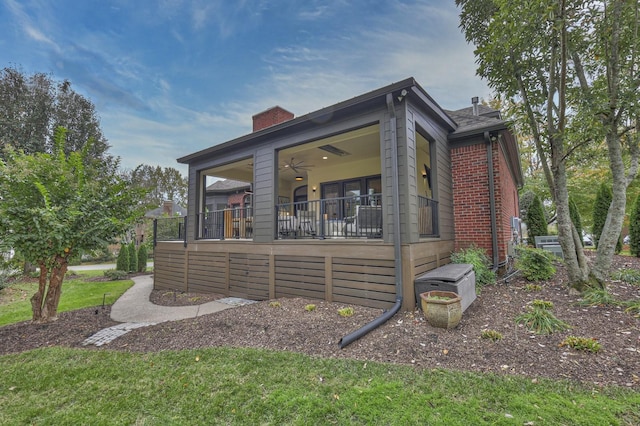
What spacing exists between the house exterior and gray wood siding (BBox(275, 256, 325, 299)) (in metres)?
0.02

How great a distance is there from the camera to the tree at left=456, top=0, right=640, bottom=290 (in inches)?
173

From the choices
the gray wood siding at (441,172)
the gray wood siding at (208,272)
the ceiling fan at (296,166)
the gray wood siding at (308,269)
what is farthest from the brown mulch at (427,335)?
the ceiling fan at (296,166)

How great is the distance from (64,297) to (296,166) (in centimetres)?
776

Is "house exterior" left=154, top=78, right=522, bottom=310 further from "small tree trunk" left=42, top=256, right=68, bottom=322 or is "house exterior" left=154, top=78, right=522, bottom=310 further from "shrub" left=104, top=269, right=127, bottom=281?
"shrub" left=104, top=269, right=127, bottom=281

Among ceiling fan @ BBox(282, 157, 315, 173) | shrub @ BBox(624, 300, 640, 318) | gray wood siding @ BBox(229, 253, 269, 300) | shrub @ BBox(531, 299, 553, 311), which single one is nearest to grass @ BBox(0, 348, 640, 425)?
shrub @ BBox(531, 299, 553, 311)

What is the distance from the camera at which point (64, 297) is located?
797 cm

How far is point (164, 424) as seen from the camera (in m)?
2.19

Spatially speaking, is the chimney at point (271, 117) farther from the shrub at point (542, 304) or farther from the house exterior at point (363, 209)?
the shrub at point (542, 304)

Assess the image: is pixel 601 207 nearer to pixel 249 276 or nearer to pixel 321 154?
pixel 321 154

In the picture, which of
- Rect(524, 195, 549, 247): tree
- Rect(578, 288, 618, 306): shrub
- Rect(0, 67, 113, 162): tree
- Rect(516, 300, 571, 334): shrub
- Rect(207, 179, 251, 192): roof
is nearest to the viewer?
Rect(516, 300, 571, 334): shrub

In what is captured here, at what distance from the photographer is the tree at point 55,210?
4.08m

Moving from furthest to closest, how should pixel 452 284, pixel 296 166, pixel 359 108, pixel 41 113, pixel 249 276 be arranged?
pixel 41 113, pixel 296 166, pixel 249 276, pixel 359 108, pixel 452 284

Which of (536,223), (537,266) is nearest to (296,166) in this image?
(537,266)

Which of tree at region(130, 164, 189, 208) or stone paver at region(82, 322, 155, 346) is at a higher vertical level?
tree at region(130, 164, 189, 208)
